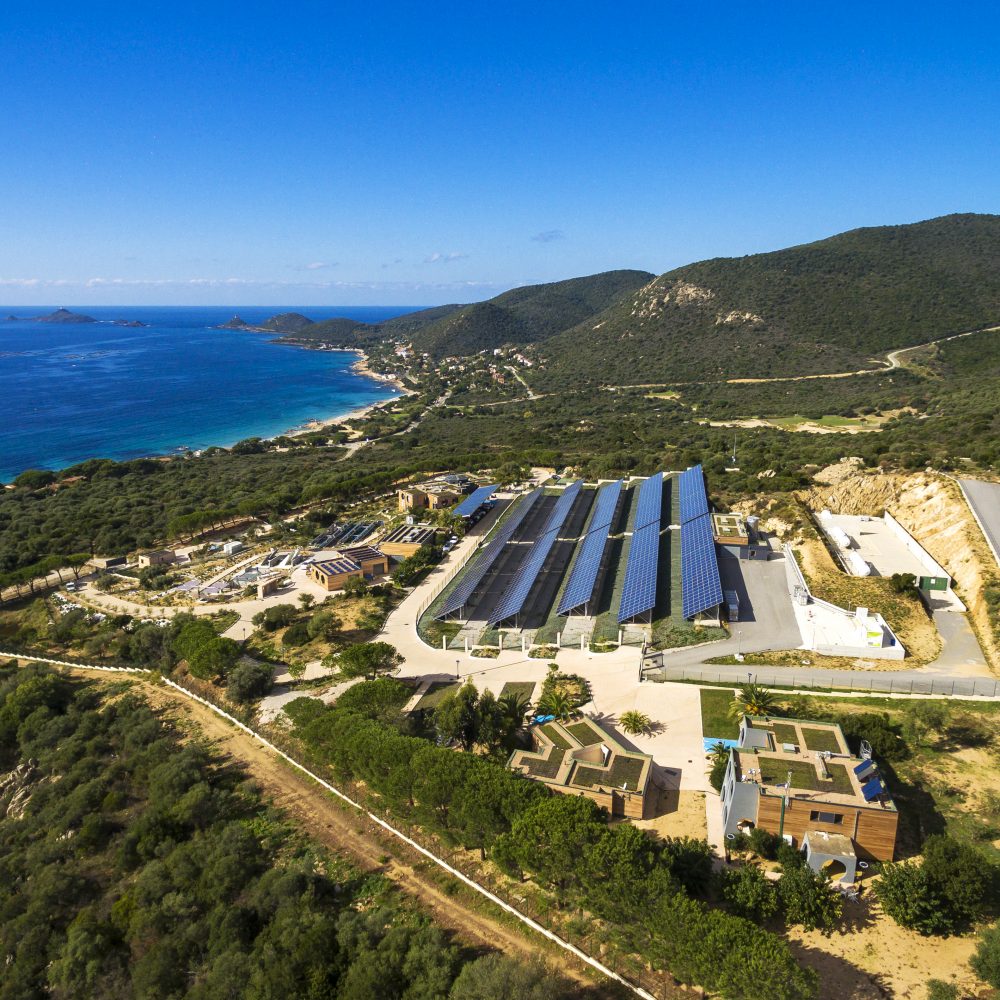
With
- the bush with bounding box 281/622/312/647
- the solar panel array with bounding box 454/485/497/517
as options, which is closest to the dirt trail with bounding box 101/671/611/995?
the bush with bounding box 281/622/312/647

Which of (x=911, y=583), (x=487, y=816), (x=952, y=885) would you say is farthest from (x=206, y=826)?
(x=911, y=583)

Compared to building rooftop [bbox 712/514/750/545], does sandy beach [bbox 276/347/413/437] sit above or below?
below

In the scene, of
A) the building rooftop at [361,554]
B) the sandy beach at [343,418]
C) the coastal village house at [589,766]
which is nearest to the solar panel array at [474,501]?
the building rooftop at [361,554]

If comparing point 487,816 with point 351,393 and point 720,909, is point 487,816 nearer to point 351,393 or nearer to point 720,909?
point 720,909

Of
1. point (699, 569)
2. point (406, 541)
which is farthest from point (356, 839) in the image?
point (406, 541)

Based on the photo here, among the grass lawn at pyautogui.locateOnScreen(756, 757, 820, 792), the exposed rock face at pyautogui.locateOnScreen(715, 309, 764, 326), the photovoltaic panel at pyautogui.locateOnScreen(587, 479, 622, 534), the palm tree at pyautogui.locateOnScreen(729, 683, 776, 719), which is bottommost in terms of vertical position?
the palm tree at pyautogui.locateOnScreen(729, 683, 776, 719)

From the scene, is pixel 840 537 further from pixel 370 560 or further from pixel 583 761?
pixel 370 560

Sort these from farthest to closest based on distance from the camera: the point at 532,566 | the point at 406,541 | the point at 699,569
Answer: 1. the point at 406,541
2. the point at 532,566
3. the point at 699,569

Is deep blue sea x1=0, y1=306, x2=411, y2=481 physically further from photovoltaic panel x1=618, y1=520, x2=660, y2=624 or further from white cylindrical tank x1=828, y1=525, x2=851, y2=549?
white cylindrical tank x1=828, y1=525, x2=851, y2=549
